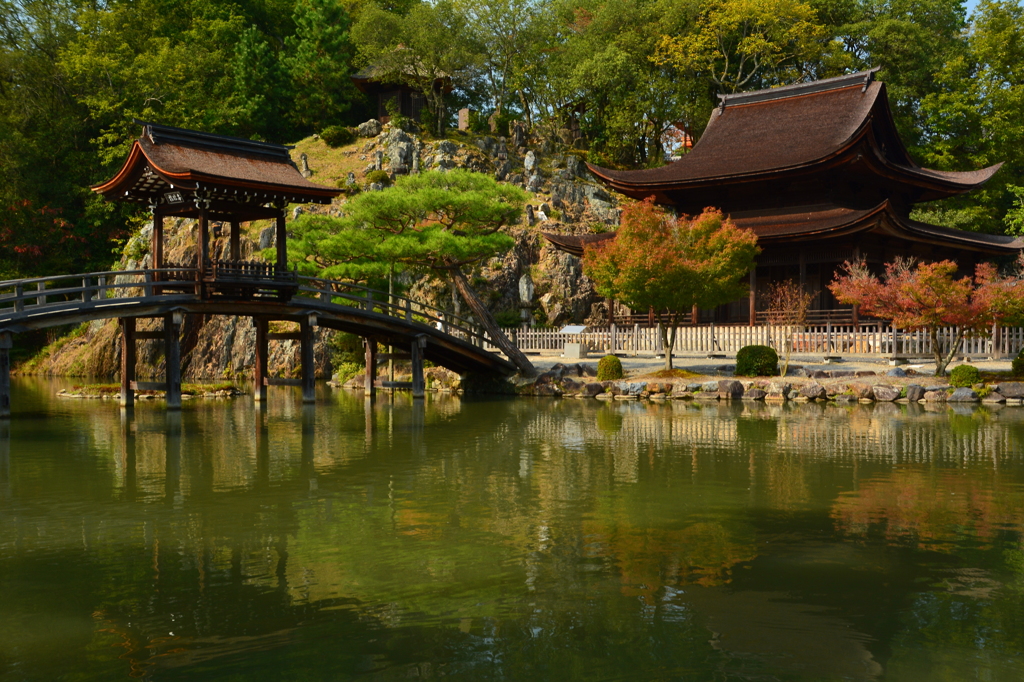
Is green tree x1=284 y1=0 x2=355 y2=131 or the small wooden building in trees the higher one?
green tree x1=284 y1=0 x2=355 y2=131

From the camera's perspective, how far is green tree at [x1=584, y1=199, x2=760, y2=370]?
30.0 metres

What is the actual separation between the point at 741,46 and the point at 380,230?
32691mm

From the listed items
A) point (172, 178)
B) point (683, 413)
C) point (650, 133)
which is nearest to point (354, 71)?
point (650, 133)

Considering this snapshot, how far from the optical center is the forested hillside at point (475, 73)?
50688 mm

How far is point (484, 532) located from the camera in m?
10.8

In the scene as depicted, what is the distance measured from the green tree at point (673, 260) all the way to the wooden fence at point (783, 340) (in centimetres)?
303

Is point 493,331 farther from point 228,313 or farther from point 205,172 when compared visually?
point 205,172

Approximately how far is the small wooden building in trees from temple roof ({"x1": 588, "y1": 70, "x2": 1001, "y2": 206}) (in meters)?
17.3

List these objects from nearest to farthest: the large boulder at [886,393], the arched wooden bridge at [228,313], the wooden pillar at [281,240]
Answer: the arched wooden bridge at [228,313], the large boulder at [886,393], the wooden pillar at [281,240]

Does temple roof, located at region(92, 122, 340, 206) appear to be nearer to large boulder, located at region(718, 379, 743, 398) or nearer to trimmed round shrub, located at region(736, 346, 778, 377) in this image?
large boulder, located at region(718, 379, 743, 398)

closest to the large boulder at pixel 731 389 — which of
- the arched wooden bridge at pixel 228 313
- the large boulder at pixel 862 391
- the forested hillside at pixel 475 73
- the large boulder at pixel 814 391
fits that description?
the large boulder at pixel 814 391

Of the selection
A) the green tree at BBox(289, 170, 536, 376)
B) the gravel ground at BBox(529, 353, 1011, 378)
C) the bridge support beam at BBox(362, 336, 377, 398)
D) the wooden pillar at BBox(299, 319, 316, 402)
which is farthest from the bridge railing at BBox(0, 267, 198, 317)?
the gravel ground at BBox(529, 353, 1011, 378)

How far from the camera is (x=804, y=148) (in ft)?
128

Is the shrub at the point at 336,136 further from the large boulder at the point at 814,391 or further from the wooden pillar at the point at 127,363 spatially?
the large boulder at the point at 814,391
